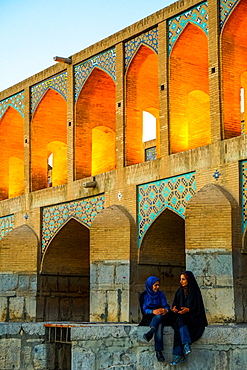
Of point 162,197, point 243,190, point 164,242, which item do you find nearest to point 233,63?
point 243,190

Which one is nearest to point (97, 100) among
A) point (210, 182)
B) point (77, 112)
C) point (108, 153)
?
point (77, 112)

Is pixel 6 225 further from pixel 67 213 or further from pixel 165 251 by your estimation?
pixel 165 251

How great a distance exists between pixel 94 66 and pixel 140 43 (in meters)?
1.39

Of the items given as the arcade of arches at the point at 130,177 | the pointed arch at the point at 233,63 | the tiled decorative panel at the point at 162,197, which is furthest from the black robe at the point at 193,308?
the pointed arch at the point at 233,63

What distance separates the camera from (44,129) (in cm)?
1568

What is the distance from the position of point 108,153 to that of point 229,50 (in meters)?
6.07

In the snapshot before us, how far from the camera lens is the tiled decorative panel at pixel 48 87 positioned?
48.4 feet

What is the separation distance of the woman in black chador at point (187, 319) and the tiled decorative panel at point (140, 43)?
5.88 metres

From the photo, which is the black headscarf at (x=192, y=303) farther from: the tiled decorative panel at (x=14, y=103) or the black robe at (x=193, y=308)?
the tiled decorative panel at (x=14, y=103)

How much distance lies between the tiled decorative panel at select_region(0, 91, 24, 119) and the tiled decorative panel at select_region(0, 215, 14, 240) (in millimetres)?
2302

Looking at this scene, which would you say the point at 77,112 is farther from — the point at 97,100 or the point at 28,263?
the point at 28,263

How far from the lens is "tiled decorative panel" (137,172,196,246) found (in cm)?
1123

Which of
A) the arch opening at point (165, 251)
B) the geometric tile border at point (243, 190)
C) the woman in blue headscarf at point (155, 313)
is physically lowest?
the woman in blue headscarf at point (155, 313)

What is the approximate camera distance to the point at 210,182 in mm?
10836
